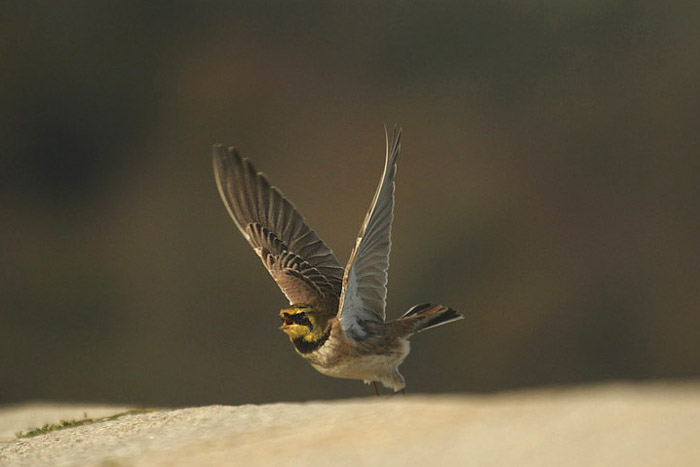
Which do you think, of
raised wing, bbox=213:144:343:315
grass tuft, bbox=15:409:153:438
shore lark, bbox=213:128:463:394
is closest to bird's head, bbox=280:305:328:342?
shore lark, bbox=213:128:463:394

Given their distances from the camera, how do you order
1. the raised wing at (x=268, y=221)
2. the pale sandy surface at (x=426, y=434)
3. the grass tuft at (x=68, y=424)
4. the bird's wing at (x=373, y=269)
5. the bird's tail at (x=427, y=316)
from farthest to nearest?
the raised wing at (x=268, y=221) → the grass tuft at (x=68, y=424) → the bird's tail at (x=427, y=316) → the bird's wing at (x=373, y=269) → the pale sandy surface at (x=426, y=434)

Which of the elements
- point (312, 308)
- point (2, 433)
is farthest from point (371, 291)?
point (2, 433)

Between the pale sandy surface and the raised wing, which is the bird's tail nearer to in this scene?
the raised wing

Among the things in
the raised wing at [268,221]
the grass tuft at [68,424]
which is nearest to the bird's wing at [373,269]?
the raised wing at [268,221]

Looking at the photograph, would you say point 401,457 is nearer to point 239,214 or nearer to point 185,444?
point 185,444

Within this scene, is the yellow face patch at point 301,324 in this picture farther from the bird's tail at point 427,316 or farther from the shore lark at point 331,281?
the bird's tail at point 427,316

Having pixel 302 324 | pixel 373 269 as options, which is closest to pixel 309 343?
pixel 302 324
